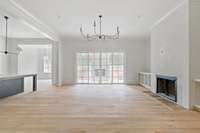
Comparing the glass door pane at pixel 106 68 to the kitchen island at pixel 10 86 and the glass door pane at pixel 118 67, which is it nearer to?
the glass door pane at pixel 118 67

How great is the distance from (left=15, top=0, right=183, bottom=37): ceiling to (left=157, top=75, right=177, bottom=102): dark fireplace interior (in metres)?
2.06

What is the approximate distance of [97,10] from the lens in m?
6.02

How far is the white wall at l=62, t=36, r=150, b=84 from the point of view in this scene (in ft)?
39.5

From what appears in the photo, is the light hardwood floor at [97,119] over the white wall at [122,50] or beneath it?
beneath

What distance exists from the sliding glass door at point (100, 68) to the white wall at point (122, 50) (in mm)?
331

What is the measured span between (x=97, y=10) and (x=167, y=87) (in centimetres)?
333

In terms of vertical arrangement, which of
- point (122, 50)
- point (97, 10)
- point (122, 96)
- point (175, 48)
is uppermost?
point (97, 10)

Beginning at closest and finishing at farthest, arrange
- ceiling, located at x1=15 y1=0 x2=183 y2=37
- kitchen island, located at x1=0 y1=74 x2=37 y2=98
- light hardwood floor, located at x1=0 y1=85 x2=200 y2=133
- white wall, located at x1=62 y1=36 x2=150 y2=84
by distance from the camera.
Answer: light hardwood floor, located at x1=0 y1=85 x2=200 y2=133
ceiling, located at x1=15 y1=0 x2=183 y2=37
kitchen island, located at x1=0 y1=74 x2=37 y2=98
white wall, located at x1=62 y1=36 x2=150 y2=84

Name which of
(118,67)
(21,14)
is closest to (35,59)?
(118,67)

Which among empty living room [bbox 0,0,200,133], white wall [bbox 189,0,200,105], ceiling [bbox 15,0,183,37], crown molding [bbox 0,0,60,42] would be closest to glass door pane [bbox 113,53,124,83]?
empty living room [bbox 0,0,200,133]

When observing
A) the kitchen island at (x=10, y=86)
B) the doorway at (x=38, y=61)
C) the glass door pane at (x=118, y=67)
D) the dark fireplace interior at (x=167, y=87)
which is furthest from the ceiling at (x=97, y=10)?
the doorway at (x=38, y=61)

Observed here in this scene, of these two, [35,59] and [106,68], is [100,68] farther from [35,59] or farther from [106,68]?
[35,59]

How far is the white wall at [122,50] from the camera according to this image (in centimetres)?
1202

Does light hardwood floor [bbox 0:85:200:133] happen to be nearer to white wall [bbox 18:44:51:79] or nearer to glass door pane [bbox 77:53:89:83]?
glass door pane [bbox 77:53:89:83]
